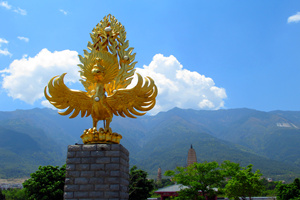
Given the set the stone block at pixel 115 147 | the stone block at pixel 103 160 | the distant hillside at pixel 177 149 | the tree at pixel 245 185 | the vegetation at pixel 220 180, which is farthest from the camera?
the distant hillside at pixel 177 149

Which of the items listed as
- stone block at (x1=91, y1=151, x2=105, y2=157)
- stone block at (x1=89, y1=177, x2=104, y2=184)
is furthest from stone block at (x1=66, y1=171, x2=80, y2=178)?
stone block at (x1=91, y1=151, x2=105, y2=157)

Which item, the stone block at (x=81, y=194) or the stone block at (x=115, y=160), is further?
the stone block at (x=115, y=160)

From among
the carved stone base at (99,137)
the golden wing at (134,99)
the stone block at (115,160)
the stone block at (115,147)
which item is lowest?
the stone block at (115,160)

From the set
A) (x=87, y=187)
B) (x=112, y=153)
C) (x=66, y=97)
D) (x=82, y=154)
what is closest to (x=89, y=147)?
(x=82, y=154)

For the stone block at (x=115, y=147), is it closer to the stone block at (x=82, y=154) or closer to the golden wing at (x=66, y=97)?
the stone block at (x=82, y=154)

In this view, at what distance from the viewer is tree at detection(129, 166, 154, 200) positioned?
27469mm

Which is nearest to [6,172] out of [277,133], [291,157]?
[291,157]

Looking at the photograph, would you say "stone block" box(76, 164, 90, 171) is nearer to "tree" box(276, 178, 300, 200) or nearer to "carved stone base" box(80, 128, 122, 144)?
"carved stone base" box(80, 128, 122, 144)

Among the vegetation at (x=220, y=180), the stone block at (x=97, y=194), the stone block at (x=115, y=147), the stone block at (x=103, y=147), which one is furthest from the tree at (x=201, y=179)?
the stone block at (x=97, y=194)

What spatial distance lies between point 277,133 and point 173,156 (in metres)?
79.5

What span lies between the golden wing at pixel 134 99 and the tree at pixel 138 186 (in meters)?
17.9

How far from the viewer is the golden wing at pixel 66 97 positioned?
34.7 feet

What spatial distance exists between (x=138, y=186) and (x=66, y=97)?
1944cm

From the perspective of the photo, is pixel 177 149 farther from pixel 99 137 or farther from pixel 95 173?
pixel 95 173
